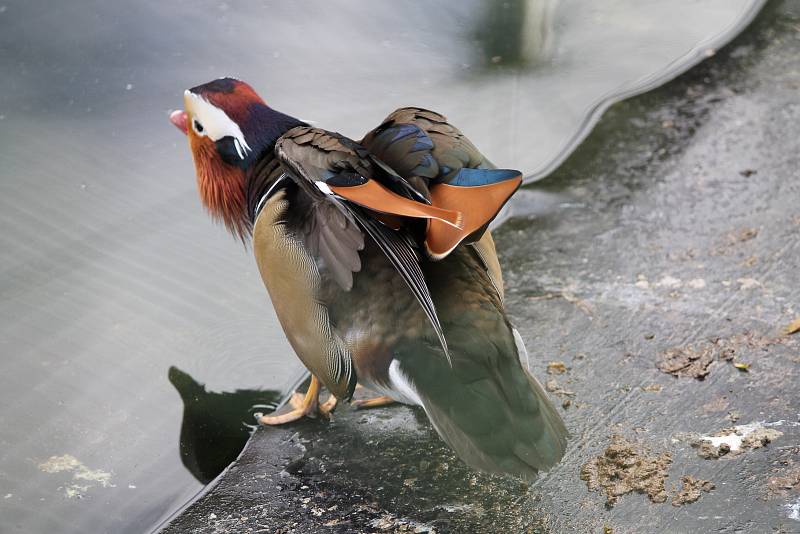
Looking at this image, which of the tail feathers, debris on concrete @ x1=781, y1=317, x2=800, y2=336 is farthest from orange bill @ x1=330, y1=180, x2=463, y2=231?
debris on concrete @ x1=781, y1=317, x2=800, y2=336

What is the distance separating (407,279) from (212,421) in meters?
1.09

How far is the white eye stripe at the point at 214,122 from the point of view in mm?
2850

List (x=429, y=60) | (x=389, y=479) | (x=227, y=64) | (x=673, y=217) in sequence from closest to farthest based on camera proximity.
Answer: (x=389, y=479) → (x=673, y=217) → (x=227, y=64) → (x=429, y=60)

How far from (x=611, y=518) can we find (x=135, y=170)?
2326 millimetres

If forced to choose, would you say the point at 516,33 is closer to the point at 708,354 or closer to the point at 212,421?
the point at 708,354

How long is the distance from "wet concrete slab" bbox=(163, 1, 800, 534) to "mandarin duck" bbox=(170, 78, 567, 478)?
0.25 m

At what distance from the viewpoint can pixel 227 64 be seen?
13.5 ft

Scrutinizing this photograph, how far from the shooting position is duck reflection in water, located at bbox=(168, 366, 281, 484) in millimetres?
2867

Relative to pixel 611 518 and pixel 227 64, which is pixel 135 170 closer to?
pixel 227 64

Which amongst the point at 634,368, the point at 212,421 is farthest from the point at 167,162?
the point at 634,368

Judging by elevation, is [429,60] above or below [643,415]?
above

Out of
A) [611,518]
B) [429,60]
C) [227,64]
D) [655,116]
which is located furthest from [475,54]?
[611,518]

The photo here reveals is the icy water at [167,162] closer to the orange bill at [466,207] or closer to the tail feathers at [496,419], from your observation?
the tail feathers at [496,419]

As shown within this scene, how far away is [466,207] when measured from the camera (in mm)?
2217
